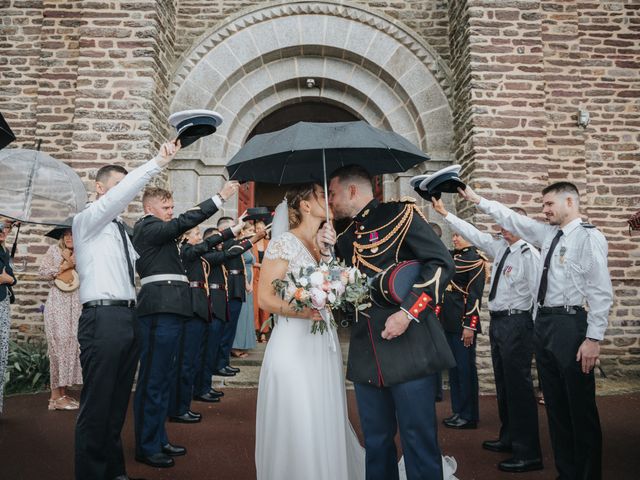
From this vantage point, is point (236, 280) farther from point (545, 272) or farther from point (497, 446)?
point (545, 272)

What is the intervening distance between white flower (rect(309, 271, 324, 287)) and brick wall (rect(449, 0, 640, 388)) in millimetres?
5007

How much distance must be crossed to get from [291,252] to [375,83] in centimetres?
617

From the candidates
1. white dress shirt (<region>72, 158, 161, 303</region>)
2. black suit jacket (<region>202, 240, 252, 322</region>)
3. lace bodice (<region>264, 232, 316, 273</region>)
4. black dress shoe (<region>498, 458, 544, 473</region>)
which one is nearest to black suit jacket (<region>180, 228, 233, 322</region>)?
black suit jacket (<region>202, 240, 252, 322</region>)

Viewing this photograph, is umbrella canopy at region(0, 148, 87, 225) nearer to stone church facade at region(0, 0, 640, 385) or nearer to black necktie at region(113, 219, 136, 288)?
black necktie at region(113, 219, 136, 288)

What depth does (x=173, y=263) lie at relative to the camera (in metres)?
4.39

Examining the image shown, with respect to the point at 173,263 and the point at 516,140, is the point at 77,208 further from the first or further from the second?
the point at 516,140

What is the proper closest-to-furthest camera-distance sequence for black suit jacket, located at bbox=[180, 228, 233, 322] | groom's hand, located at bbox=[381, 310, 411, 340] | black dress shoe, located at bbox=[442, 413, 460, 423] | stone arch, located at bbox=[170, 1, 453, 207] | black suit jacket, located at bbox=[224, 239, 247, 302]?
1. groom's hand, located at bbox=[381, 310, 411, 340]
2. black suit jacket, located at bbox=[180, 228, 233, 322]
3. black dress shoe, located at bbox=[442, 413, 460, 423]
4. black suit jacket, located at bbox=[224, 239, 247, 302]
5. stone arch, located at bbox=[170, 1, 453, 207]

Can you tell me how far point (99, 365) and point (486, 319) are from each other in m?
5.28

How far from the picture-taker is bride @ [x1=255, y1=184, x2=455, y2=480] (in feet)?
9.32

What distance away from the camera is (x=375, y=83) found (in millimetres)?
8477

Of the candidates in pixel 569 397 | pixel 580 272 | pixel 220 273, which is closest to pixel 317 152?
pixel 580 272

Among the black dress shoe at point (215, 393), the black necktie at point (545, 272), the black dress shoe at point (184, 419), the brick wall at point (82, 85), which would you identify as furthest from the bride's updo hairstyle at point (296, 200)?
the brick wall at point (82, 85)

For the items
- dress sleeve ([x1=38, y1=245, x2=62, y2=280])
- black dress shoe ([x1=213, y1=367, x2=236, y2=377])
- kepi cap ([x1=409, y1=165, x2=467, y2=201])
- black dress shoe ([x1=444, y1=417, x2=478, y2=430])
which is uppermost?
kepi cap ([x1=409, y1=165, x2=467, y2=201])

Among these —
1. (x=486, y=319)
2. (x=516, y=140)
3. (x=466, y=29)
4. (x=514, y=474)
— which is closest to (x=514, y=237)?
(x=514, y=474)
